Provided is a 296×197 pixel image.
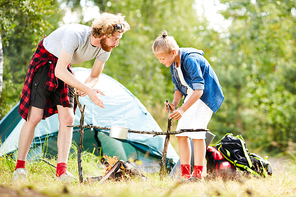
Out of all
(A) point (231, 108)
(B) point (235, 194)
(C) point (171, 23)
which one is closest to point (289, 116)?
(A) point (231, 108)

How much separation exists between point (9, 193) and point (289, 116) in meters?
7.78

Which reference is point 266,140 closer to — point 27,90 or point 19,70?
point 19,70

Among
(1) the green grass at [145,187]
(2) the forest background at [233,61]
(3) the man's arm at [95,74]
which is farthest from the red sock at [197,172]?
(2) the forest background at [233,61]

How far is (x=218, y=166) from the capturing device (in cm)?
251

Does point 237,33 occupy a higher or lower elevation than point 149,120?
higher

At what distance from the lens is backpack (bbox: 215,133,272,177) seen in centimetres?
245

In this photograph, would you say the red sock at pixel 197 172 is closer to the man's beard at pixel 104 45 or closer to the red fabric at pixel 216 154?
the red fabric at pixel 216 154

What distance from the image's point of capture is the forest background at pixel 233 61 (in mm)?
7383

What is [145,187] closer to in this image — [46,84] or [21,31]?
[46,84]

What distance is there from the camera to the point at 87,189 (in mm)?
1647

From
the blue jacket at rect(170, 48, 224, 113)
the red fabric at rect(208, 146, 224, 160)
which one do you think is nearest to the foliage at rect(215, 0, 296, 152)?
the red fabric at rect(208, 146, 224, 160)

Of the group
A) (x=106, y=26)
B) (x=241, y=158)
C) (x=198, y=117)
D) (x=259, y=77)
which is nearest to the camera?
(x=106, y=26)

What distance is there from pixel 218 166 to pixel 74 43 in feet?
5.53

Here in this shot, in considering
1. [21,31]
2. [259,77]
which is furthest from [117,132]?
[259,77]
